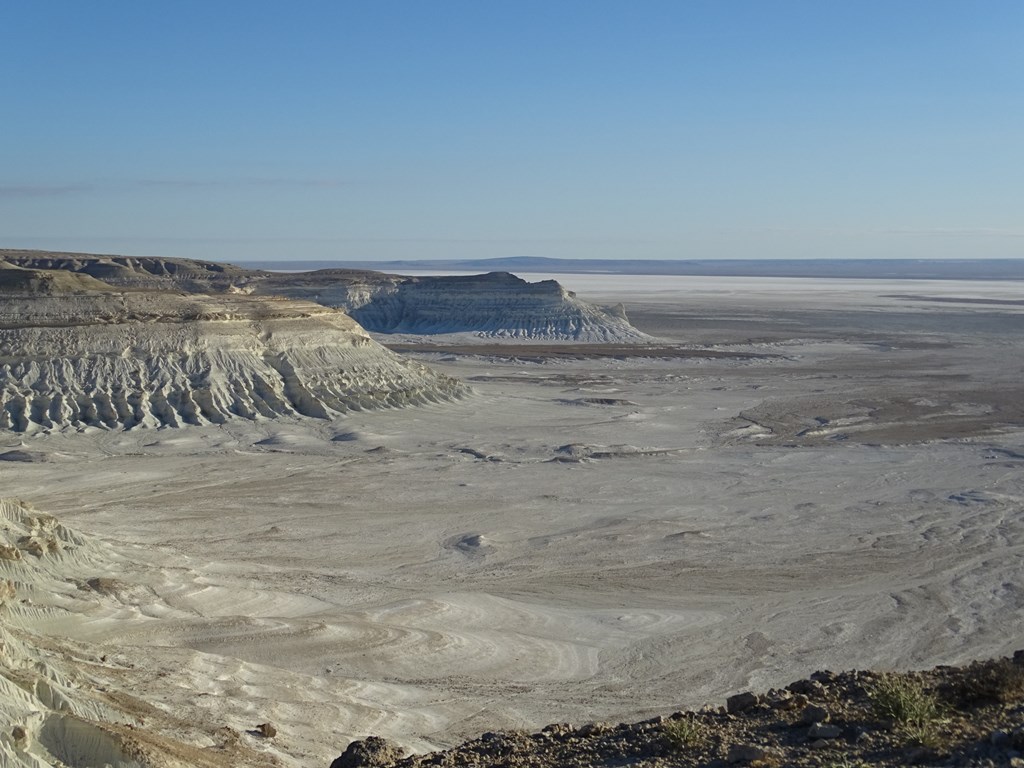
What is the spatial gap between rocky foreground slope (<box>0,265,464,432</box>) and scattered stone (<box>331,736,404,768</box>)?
29097mm

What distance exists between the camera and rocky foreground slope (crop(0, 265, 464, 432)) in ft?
127

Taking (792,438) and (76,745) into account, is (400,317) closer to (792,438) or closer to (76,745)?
(792,438)

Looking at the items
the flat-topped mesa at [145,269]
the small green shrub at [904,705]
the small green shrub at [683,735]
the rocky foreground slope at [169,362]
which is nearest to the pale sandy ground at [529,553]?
the rocky foreground slope at [169,362]

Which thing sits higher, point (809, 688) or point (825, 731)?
point (825, 731)

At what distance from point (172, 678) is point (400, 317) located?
79.7m

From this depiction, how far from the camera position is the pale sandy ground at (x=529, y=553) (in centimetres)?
1584

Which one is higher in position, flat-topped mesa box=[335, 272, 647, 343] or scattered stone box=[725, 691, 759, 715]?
flat-topped mesa box=[335, 272, 647, 343]

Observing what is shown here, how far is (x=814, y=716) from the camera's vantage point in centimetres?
886

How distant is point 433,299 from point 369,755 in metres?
83.8

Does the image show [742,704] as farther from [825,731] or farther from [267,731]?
[267,731]

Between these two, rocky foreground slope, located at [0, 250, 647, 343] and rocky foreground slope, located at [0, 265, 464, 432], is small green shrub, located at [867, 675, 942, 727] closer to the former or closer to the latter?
rocky foreground slope, located at [0, 265, 464, 432]

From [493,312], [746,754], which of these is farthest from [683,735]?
[493,312]

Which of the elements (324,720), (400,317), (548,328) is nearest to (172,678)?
(324,720)

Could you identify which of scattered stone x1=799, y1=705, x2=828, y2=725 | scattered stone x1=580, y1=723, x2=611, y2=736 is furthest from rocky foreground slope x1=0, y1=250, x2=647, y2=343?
scattered stone x1=799, y1=705, x2=828, y2=725
